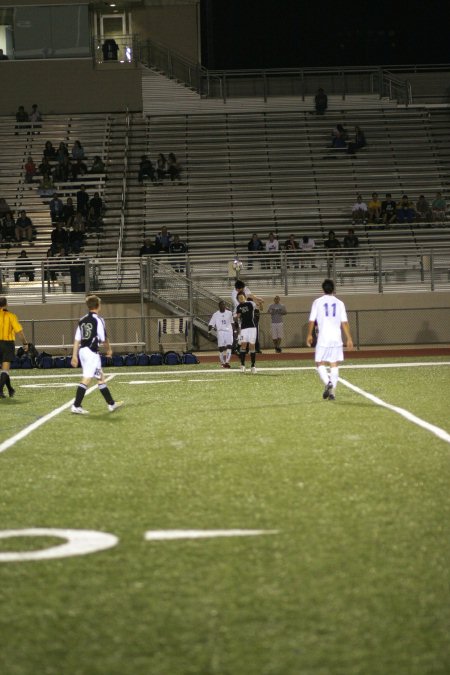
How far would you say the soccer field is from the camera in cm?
418

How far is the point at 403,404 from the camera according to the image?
1360cm

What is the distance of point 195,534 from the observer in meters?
6.20

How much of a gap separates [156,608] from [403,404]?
929cm

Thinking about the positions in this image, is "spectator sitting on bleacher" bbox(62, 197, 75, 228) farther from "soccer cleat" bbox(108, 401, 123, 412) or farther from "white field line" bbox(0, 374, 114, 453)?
"soccer cleat" bbox(108, 401, 123, 412)

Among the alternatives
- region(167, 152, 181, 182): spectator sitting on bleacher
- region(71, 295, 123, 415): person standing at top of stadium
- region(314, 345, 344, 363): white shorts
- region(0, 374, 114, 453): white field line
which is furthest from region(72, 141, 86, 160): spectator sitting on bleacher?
region(71, 295, 123, 415): person standing at top of stadium

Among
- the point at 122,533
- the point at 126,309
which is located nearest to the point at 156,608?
the point at 122,533

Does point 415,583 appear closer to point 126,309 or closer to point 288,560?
point 288,560

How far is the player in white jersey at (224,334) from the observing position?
22.8 meters

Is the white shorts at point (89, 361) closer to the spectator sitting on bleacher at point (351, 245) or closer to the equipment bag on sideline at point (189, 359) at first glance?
the equipment bag on sideline at point (189, 359)

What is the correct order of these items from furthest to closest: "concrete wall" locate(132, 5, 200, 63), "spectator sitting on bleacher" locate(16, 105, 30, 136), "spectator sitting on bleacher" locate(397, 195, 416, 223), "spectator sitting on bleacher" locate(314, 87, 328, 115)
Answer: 1. "concrete wall" locate(132, 5, 200, 63)
2. "spectator sitting on bleacher" locate(314, 87, 328, 115)
3. "spectator sitting on bleacher" locate(16, 105, 30, 136)
4. "spectator sitting on bleacher" locate(397, 195, 416, 223)

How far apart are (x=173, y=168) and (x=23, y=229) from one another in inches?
262

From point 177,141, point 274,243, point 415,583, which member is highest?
point 177,141

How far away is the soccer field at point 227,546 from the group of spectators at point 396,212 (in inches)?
916

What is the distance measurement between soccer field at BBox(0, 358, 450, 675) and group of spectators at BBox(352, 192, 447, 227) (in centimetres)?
2328
